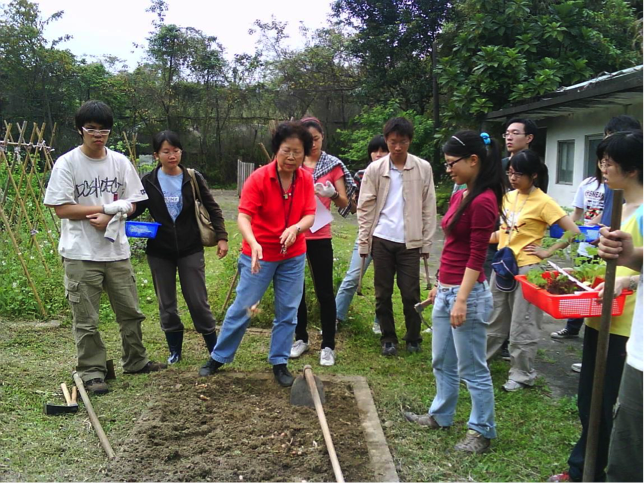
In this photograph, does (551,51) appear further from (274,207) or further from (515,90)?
(274,207)

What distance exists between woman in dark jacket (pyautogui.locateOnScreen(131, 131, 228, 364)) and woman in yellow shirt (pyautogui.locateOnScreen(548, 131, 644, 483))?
268 centimetres

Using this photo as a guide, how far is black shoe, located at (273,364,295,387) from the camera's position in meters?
3.87

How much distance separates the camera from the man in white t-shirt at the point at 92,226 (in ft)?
12.1

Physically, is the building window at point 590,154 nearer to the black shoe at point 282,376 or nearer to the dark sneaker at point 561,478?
the black shoe at point 282,376

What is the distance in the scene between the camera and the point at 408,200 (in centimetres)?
454

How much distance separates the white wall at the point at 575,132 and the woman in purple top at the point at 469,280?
7604 mm

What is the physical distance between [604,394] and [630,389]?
544 millimetres

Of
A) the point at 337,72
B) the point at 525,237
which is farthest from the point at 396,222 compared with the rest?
the point at 337,72

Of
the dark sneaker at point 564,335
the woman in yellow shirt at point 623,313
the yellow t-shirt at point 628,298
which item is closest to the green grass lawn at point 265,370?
the woman in yellow shirt at point 623,313

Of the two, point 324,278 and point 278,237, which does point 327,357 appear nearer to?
point 324,278

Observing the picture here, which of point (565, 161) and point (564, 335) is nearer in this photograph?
point (564, 335)

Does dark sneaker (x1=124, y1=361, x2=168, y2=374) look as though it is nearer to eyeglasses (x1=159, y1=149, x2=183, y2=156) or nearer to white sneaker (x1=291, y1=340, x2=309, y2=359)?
white sneaker (x1=291, y1=340, x2=309, y2=359)

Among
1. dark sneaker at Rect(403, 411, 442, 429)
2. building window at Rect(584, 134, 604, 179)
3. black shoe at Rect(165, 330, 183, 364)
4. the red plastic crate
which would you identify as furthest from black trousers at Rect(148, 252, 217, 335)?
building window at Rect(584, 134, 604, 179)

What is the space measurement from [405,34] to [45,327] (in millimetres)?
15317
